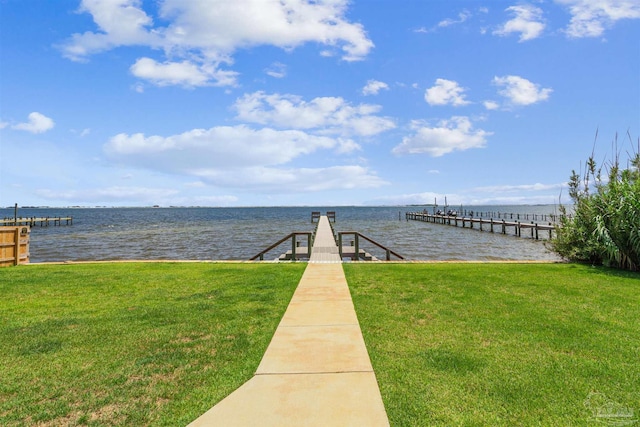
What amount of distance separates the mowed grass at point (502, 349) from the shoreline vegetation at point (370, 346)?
2 cm

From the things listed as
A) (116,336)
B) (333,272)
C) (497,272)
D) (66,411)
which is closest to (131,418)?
(66,411)

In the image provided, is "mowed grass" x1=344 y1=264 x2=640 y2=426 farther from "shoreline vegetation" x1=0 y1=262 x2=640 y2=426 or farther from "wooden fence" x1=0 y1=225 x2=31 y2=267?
"wooden fence" x1=0 y1=225 x2=31 y2=267

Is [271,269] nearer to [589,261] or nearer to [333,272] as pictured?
[333,272]

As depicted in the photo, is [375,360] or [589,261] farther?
[589,261]

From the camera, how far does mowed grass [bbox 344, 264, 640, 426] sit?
10.3 ft

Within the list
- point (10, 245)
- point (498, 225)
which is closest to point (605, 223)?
point (10, 245)

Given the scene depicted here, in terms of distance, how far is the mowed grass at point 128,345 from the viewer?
3.22 metres

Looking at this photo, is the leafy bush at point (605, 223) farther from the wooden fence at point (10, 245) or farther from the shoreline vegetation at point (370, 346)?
the wooden fence at point (10, 245)

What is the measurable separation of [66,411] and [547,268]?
38.8 ft

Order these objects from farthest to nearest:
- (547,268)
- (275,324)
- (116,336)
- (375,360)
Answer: (547,268) → (275,324) → (116,336) → (375,360)

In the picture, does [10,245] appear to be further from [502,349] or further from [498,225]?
[498,225]

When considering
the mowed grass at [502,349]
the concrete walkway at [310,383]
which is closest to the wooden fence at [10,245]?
the concrete walkway at [310,383]

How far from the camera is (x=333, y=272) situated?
10234 millimetres

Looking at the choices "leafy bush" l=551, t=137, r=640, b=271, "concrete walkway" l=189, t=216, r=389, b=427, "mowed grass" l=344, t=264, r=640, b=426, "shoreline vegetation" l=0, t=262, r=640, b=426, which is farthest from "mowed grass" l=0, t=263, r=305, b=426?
"leafy bush" l=551, t=137, r=640, b=271
